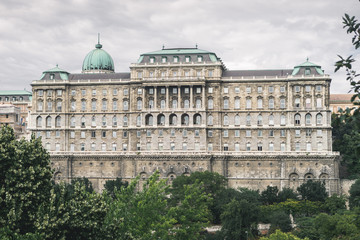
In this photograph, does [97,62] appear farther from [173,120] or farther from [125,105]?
[173,120]

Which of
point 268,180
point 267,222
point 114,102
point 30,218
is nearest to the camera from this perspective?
point 30,218

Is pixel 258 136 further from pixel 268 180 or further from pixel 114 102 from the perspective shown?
pixel 114 102

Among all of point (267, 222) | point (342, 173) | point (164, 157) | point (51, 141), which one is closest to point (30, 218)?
point (267, 222)

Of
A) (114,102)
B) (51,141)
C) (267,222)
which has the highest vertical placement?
(114,102)

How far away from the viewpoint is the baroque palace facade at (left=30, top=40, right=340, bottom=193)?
12975 centimetres

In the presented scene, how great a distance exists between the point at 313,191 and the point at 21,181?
8362 centimetres

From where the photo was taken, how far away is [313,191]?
114500 millimetres

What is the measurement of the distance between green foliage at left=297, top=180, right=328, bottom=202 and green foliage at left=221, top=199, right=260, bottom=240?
1082 inches

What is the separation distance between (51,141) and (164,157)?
103 feet

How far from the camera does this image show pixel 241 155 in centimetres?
13050

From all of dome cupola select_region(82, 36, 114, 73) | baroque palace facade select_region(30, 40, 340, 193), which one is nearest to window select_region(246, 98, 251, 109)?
baroque palace facade select_region(30, 40, 340, 193)

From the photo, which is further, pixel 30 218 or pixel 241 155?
pixel 241 155

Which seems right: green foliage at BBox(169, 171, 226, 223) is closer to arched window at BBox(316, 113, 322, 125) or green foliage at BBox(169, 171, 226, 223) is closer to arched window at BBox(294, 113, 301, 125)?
arched window at BBox(294, 113, 301, 125)

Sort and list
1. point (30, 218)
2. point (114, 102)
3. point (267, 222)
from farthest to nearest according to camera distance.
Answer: point (114, 102)
point (267, 222)
point (30, 218)
